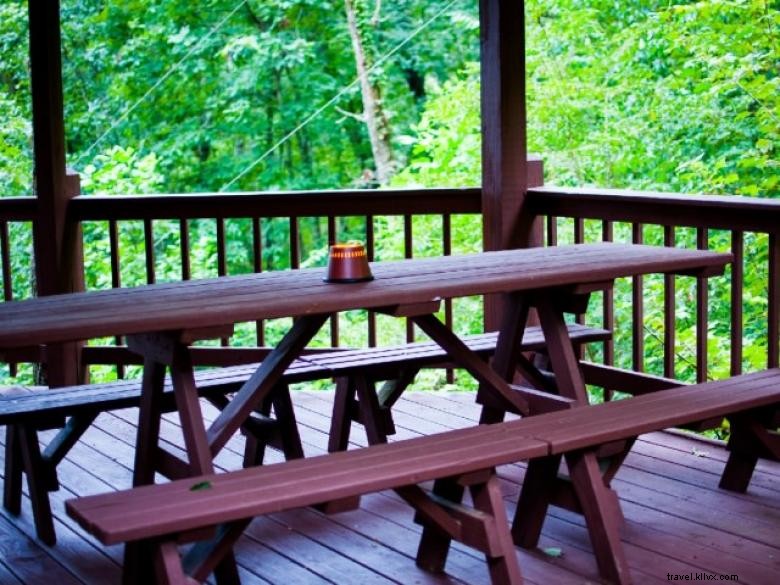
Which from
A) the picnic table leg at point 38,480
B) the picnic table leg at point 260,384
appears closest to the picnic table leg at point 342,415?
the picnic table leg at point 260,384

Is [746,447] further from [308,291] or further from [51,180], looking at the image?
[51,180]

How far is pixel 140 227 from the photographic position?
11930 millimetres

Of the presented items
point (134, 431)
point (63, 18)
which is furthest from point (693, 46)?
point (63, 18)

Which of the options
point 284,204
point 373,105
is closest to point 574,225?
point 284,204

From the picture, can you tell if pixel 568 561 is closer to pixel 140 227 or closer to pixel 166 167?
pixel 140 227

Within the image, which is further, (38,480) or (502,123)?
(502,123)

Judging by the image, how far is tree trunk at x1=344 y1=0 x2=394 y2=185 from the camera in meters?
13.5

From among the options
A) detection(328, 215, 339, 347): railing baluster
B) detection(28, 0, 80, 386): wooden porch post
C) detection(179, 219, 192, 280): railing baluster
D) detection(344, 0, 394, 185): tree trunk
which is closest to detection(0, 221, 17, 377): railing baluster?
detection(28, 0, 80, 386): wooden porch post

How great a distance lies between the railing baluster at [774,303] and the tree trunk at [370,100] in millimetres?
9449

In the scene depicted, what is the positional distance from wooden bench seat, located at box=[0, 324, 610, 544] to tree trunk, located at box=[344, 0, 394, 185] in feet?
30.6

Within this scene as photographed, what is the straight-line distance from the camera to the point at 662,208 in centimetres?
441

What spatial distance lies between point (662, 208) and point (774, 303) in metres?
0.56

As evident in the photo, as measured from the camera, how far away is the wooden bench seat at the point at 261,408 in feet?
11.7

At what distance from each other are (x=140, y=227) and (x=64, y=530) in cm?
853
